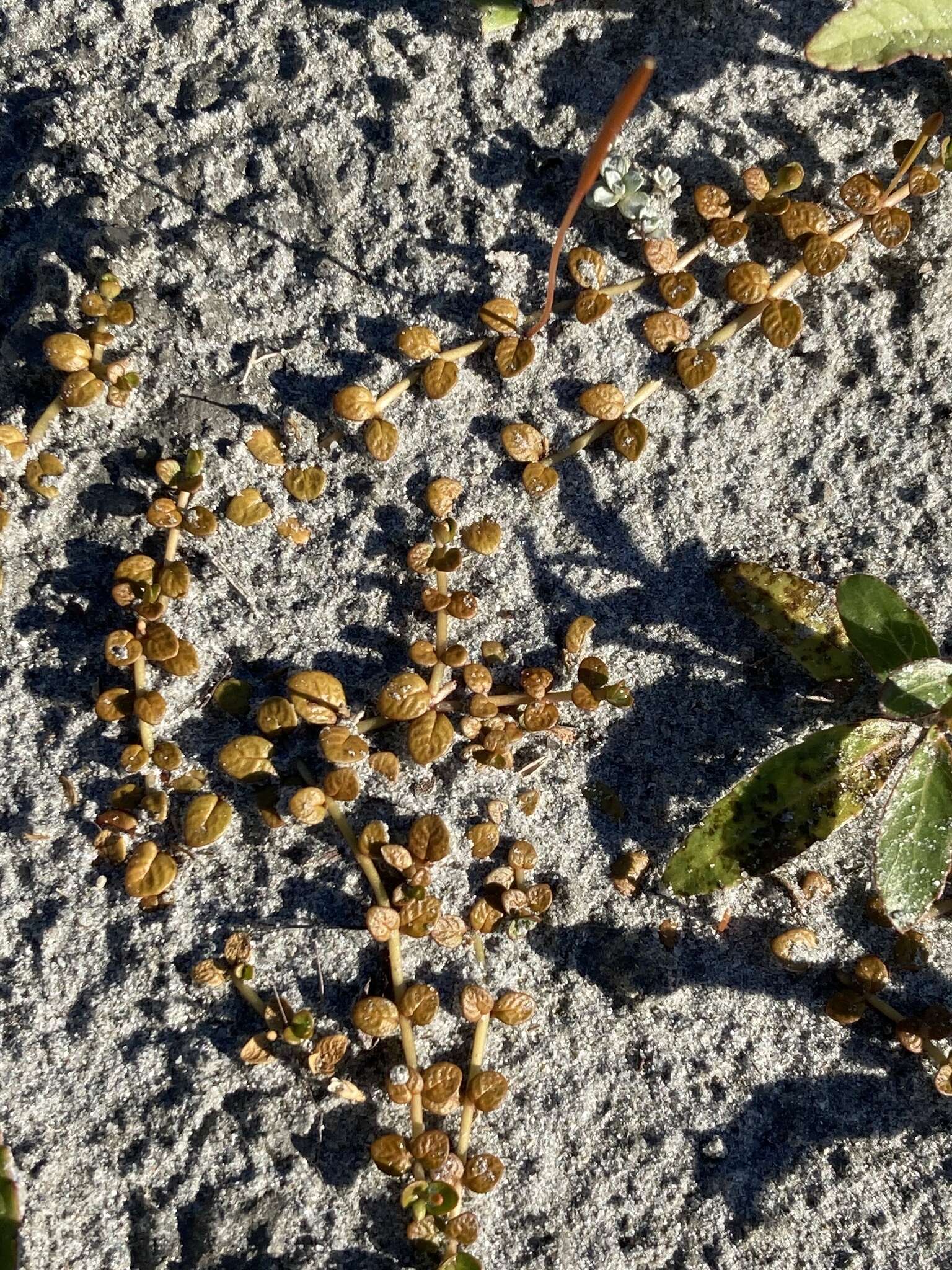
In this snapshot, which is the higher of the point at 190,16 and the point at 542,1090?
the point at 190,16

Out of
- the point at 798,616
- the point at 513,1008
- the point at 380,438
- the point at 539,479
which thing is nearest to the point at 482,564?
the point at 539,479

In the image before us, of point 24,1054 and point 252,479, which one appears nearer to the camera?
point 24,1054

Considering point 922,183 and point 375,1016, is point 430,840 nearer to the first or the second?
point 375,1016

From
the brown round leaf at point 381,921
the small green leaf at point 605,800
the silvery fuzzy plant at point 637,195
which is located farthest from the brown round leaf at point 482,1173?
the silvery fuzzy plant at point 637,195

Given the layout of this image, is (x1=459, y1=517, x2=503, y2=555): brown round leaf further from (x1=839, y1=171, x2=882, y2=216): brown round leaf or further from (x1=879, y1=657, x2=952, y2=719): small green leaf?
(x1=839, y1=171, x2=882, y2=216): brown round leaf

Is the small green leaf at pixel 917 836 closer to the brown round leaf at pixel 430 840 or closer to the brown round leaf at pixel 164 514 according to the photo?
the brown round leaf at pixel 430 840

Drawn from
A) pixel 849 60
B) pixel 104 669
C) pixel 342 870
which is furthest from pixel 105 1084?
pixel 849 60

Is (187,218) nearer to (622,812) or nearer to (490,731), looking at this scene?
(490,731)
